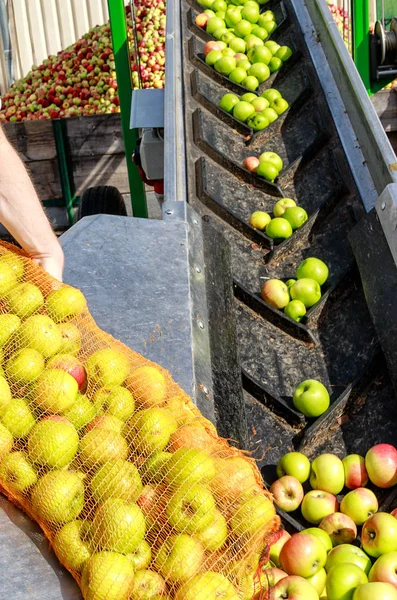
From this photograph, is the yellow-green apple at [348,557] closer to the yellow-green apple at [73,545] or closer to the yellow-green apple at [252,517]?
the yellow-green apple at [252,517]

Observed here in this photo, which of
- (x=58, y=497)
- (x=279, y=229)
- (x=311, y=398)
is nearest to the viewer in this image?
(x=58, y=497)

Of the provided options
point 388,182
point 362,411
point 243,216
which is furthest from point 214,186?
point 362,411

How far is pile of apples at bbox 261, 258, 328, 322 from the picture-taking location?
282 centimetres

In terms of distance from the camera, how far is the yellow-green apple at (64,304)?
1.83 m

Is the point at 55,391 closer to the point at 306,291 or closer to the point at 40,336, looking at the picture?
the point at 40,336

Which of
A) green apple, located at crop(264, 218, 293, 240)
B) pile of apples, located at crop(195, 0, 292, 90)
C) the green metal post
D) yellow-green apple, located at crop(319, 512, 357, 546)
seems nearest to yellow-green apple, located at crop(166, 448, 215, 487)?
yellow-green apple, located at crop(319, 512, 357, 546)

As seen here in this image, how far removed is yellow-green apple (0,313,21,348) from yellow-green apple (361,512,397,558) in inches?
44.7

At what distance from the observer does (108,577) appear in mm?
1298

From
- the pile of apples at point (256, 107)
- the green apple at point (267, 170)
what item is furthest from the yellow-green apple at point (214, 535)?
the pile of apples at point (256, 107)

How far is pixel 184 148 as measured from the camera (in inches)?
140

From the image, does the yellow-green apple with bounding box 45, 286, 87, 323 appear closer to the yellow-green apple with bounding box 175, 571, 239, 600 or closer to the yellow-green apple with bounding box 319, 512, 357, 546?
the yellow-green apple with bounding box 175, 571, 239, 600

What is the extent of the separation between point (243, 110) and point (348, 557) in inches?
112

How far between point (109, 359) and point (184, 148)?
2053 mm

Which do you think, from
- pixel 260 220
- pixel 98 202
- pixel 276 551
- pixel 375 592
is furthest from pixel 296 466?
pixel 98 202
